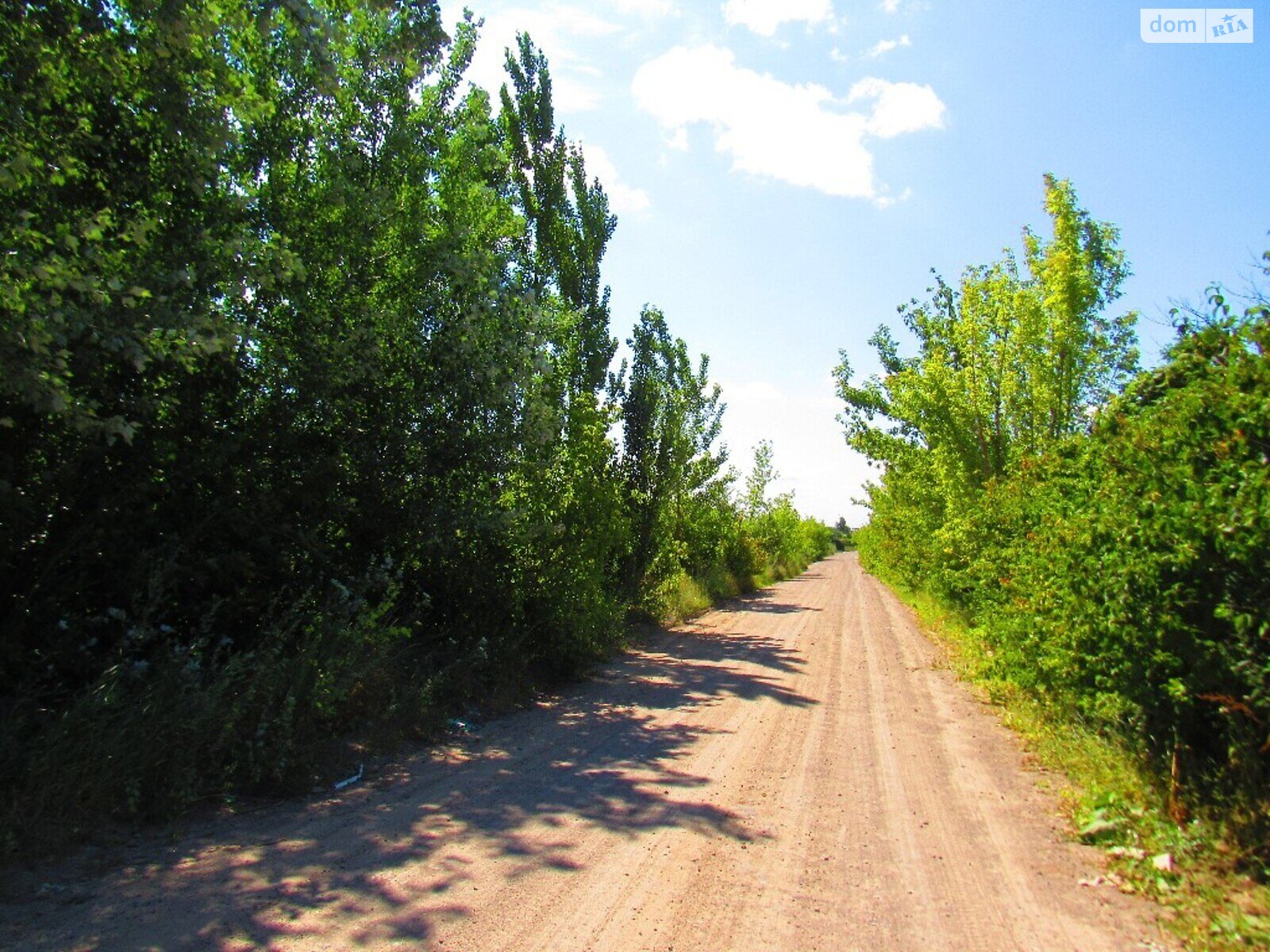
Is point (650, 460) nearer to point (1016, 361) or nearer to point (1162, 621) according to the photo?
point (1016, 361)

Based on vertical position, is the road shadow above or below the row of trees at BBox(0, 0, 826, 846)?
below

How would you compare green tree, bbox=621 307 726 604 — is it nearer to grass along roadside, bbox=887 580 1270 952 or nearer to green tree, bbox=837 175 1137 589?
green tree, bbox=837 175 1137 589

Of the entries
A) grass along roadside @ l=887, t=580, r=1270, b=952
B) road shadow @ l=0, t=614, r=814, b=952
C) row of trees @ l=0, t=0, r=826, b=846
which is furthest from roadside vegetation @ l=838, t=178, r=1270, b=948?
row of trees @ l=0, t=0, r=826, b=846

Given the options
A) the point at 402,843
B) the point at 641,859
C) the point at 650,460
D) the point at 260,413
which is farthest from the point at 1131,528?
the point at 650,460

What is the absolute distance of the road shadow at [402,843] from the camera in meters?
3.75

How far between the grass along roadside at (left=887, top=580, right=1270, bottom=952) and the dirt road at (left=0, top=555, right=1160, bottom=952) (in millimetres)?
186

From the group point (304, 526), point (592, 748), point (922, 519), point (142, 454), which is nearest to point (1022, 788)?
point (592, 748)

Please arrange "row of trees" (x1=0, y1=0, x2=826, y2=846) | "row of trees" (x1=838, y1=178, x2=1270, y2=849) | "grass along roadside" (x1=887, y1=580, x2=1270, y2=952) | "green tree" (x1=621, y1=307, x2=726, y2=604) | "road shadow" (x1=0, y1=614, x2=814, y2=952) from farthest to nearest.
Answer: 1. "green tree" (x1=621, y1=307, x2=726, y2=604)
2. "row of trees" (x1=0, y1=0, x2=826, y2=846)
3. "row of trees" (x1=838, y1=178, x2=1270, y2=849)
4. "grass along roadside" (x1=887, y1=580, x2=1270, y2=952)
5. "road shadow" (x1=0, y1=614, x2=814, y2=952)

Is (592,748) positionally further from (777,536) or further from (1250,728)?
(777,536)

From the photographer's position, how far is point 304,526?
7789 mm

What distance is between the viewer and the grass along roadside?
3.93 meters

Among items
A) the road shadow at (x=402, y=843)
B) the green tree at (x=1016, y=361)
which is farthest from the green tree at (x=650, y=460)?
the road shadow at (x=402, y=843)

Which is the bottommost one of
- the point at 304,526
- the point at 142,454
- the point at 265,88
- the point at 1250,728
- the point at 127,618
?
the point at 1250,728

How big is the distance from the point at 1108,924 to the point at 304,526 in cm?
684
